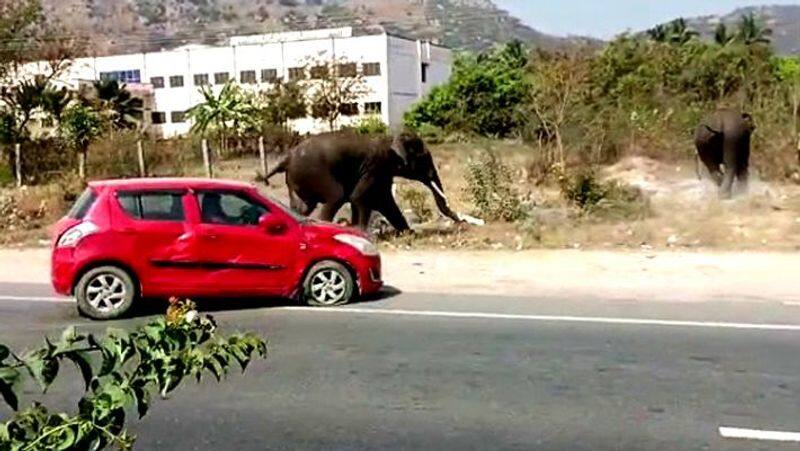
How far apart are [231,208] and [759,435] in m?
6.44

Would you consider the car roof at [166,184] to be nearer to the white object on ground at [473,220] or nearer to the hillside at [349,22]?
the white object on ground at [473,220]

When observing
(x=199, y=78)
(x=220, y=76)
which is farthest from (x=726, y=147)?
(x=199, y=78)

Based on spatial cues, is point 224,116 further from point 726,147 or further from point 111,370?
point 111,370

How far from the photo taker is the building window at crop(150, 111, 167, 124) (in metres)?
76.3

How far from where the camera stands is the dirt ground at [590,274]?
12047 millimetres

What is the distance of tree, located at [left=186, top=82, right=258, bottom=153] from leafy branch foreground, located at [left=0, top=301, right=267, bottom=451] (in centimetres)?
3434

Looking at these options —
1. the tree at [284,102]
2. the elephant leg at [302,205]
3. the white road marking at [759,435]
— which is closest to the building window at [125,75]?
the tree at [284,102]

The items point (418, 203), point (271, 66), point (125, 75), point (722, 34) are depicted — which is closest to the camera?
point (418, 203)

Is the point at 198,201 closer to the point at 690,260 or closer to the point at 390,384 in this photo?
the point at 390,384

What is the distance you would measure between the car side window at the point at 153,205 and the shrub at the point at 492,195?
7846 mm

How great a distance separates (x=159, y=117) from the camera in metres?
77.9

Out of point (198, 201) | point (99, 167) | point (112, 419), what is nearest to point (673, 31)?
point (99, 167)

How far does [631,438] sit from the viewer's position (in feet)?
20.2

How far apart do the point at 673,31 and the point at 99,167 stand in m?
56.4
